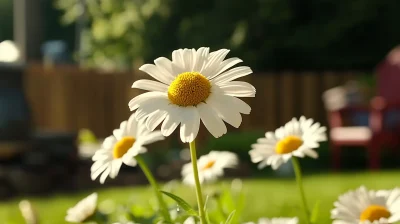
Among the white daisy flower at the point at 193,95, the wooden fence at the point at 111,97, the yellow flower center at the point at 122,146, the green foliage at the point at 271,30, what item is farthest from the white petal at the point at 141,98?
the wooden fence at the point at 111,97

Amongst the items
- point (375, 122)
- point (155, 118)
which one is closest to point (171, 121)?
point (155, 118)

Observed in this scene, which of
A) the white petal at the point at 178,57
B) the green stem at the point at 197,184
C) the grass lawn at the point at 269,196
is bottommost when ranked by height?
the green stem at the point at 197,184

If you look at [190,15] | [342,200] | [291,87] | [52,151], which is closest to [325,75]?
[291,87]

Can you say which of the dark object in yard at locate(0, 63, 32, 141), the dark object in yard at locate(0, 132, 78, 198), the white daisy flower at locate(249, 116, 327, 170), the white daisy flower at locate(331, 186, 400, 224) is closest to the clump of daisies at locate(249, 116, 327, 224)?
the white daisy flower at locate(249, 116, 327, 170)

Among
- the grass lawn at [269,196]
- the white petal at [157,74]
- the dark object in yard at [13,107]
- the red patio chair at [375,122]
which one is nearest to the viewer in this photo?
the white petal at [157,74]

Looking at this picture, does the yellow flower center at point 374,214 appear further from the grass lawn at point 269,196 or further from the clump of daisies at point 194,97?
the grass lawn at point 269,196

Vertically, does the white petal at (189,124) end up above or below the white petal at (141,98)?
below

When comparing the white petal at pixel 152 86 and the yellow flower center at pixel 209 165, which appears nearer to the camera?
the white petal at pixel 152 86
